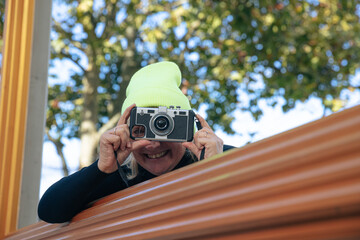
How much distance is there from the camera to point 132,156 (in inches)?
50.6

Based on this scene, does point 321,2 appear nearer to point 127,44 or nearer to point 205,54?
point 205,54

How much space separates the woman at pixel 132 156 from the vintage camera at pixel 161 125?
0.06ft

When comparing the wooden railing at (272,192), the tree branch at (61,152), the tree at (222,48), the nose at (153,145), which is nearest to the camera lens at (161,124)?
the nose at (153,145)

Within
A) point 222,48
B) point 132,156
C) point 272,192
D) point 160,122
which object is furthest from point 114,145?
point 222,48

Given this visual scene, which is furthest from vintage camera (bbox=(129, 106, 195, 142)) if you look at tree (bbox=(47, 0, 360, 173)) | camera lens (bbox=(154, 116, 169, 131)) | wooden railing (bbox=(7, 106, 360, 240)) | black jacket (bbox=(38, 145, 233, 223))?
tree (bbox=(47, 0, 360, 173))

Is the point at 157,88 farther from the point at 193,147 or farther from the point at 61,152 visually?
the point at 61,152

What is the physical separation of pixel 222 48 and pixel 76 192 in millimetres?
4323

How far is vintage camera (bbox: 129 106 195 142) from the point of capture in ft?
3.59

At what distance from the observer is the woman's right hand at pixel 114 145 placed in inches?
41.5

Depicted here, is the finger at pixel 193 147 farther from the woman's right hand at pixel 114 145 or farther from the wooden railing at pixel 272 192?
the wooden railing at pixel 272 192

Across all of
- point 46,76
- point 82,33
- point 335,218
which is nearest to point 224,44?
point 82,33

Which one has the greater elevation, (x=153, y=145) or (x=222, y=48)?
(x=222, y=48)

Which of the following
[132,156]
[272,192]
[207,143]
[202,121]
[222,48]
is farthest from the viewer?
[222,48]

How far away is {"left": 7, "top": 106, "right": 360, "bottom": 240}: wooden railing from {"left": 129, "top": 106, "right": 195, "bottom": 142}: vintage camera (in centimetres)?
45
